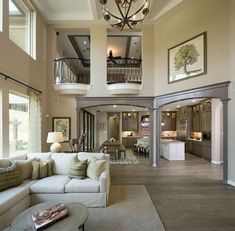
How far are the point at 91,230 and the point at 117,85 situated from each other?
5.82m

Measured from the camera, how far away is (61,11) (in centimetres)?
795

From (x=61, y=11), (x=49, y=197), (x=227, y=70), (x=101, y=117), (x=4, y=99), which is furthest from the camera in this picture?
(x=101, y=117)

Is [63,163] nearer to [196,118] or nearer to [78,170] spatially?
[78,170]

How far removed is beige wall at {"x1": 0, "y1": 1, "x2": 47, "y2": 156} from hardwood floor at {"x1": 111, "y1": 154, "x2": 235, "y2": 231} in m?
3.54

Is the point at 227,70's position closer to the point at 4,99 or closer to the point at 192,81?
the point at 192,81

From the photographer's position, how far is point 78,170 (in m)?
4.70

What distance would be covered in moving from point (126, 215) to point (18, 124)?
154 inches

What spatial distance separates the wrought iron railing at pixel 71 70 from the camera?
29.4 ft

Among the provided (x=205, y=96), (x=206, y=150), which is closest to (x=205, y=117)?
(x=206, y=150)

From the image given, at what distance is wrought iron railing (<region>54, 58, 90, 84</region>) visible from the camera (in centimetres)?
897

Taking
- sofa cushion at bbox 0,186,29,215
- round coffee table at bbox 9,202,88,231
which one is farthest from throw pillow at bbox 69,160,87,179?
round coffee table at bbox 9,202,88,231

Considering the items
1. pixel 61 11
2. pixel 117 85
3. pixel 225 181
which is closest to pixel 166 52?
pixel 117 85

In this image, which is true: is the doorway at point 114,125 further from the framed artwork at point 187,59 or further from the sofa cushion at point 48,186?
the sofa cushion at point 48,186

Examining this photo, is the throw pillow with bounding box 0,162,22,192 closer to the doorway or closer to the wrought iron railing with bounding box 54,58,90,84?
the wrought iron railing with bounding box 54,58,90,84
